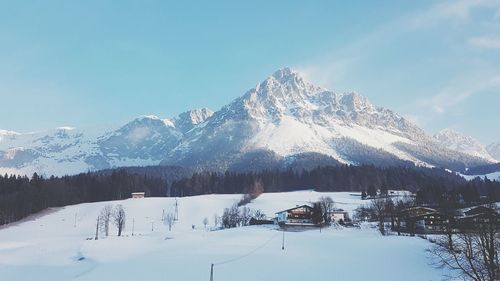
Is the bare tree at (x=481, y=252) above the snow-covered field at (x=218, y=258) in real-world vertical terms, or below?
above

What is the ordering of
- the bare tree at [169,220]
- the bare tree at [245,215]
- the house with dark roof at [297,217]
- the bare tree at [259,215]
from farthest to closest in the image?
the bare tree at [259,215], the bare tree at [245,215], the bare tree at [169,220], the house with dark roof at [297,217]

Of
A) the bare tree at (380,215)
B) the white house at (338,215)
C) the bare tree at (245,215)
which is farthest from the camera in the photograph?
the white house at (338,215)

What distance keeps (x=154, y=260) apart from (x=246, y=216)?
82303 millimetres

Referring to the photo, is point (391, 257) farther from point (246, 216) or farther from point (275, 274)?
point (246, 216)

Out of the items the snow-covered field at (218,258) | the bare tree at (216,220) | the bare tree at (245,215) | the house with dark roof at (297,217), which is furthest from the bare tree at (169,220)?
the house with dark roof at (297,217)

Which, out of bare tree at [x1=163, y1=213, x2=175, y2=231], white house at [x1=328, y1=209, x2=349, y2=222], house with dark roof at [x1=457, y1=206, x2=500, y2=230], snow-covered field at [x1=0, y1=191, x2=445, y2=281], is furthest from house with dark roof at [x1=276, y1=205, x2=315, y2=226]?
house with dark roof at [x1=457, y1=206, x2=500, y2=230]

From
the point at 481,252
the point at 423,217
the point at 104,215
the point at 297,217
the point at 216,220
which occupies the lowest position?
the point at 481,252

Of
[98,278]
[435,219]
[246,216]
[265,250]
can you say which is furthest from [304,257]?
[246,216]

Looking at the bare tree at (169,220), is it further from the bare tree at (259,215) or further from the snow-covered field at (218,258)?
the bare tree at (259,215)

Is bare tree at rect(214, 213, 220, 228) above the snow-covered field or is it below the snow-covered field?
above

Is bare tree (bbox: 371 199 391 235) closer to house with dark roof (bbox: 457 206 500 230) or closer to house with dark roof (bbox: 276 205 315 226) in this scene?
house with dark roof (bbox: 276 205 315 226)

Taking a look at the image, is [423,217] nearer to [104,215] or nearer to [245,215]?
[245,215]

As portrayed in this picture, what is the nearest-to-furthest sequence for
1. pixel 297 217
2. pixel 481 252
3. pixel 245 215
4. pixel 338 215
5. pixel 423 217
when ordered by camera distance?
pixel 481 252
pixel 423 217
pixel 297 217
pixel 338 215
pixel 245 215

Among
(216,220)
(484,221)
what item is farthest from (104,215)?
(484,221)
